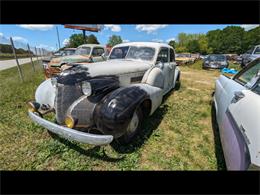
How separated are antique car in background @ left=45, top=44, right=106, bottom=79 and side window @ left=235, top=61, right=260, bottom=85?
21.2 feet

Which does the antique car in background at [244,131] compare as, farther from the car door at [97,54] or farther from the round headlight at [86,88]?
the car door at [97,54]

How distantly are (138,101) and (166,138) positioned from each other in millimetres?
1132

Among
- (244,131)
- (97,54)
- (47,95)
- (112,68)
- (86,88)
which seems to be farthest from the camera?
(97,54)

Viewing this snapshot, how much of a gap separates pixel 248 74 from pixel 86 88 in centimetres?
265

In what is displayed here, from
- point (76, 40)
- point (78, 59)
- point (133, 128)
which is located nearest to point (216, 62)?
point (78, 59)

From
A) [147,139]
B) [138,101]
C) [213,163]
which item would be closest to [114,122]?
[138,101]

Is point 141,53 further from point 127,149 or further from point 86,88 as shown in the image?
point 127,149

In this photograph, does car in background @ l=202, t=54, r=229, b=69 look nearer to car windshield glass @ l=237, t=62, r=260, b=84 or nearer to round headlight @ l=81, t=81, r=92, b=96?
car windshield glass @ l=237, t=62, r=260, b=84

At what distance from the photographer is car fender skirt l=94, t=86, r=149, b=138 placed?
7.68 ft

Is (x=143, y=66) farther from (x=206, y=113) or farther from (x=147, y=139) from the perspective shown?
(x=206, y=113)

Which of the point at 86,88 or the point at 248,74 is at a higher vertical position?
the point at 248,74

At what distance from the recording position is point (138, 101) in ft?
9.01

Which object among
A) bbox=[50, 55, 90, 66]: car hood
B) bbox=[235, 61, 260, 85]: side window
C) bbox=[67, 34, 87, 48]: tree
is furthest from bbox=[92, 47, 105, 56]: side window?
bbox=[67, 34, 87, 48]: tree

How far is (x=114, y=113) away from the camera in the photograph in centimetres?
234
